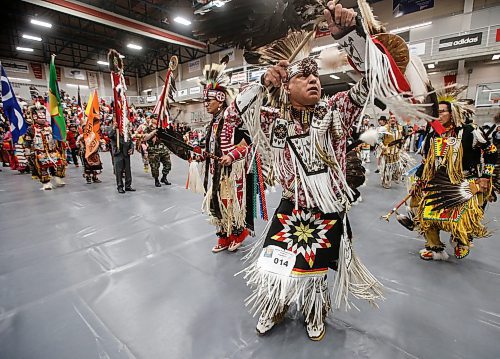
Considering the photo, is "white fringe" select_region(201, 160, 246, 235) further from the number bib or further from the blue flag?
the blue flag

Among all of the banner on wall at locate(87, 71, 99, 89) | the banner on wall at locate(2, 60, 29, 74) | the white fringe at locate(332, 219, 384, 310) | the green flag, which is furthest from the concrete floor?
the banner on wall at locate(87, 71, 99, 89)

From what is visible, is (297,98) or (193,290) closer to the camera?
(297,98)

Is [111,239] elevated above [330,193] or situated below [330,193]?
below

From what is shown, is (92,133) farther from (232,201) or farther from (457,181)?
(457,181)

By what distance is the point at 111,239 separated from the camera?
2.87 metres

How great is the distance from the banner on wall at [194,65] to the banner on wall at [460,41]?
57.1ft

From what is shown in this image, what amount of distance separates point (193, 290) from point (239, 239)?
0.82 metres

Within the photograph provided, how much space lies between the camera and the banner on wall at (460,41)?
10.1 m

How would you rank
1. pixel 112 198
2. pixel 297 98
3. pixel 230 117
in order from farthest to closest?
pixel 112 198 < pixel 230 117 < pixel 297 98

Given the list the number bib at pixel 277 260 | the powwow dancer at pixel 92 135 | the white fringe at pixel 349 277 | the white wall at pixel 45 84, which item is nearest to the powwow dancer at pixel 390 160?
the white fringe at pixel 349 277

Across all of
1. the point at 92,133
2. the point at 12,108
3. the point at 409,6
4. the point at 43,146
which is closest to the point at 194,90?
the point at 409,6

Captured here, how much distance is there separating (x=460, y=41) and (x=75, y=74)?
88.9ft

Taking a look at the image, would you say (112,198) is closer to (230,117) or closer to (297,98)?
(230,117)

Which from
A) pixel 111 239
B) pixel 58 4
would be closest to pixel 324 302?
pixel 111 239
